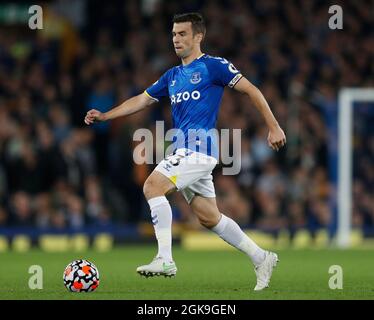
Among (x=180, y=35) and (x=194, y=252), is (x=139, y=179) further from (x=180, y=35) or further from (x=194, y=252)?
(x=180, y=35)

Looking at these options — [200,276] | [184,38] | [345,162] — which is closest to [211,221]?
[184,38]

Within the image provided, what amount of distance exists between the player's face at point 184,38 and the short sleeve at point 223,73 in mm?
234

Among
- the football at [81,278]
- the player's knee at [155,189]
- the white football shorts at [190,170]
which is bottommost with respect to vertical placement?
the football at [81,278]

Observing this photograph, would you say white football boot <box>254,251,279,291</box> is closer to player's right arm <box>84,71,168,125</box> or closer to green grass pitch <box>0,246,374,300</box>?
green grass pitch <box>0,246,374,300</box>

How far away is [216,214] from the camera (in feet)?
33.3

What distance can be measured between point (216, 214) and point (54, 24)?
12.9 m

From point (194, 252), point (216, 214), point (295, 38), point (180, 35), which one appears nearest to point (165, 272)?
point (216, 214)

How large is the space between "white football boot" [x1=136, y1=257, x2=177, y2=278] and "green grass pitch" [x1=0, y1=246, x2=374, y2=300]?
0.61ft

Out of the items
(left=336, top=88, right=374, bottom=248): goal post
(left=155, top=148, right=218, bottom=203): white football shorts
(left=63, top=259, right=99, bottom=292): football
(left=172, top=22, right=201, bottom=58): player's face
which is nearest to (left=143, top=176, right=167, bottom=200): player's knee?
(left=155, top=148, right=218, bottom=203): white football shorts

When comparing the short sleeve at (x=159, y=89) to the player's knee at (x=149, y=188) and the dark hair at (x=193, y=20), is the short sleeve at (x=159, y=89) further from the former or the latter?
the player's knee at (x=149, y=188)

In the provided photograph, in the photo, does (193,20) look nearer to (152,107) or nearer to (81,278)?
(81,278)

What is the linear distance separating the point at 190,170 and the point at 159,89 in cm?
101

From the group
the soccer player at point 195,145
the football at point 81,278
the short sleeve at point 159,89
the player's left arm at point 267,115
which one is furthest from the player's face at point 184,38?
the football at point 81,278

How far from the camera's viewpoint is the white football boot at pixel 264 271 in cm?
1005
